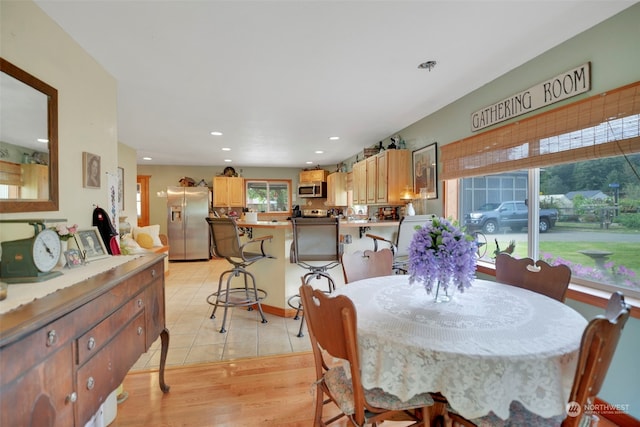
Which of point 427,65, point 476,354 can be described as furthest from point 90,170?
point 427,65

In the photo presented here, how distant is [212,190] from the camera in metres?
7.27

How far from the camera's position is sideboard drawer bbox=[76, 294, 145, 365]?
1016mm

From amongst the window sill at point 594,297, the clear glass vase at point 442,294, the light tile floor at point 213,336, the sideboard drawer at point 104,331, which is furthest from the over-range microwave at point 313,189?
the sideboard drawer at point 104,331

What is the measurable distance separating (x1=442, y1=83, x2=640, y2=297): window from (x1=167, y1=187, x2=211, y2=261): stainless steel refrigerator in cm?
581

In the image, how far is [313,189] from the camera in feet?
23.8

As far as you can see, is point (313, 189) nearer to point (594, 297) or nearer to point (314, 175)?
point (314, 175)

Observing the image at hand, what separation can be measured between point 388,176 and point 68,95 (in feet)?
10.7

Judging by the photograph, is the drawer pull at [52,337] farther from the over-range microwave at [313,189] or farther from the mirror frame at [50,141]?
the over-range microwave at [313,189]

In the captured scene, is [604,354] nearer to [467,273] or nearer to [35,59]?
[467,273]

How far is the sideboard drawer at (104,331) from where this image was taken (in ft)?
3.33

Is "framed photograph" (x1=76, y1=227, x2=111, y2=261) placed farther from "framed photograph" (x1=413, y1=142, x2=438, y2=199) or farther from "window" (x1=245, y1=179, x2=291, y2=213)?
"window" (x1=245, y1=179, x2=291, y2=213)

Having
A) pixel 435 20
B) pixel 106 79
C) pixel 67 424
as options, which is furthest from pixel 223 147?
pixel 67 424

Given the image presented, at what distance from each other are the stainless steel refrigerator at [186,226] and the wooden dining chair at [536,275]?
5993mm

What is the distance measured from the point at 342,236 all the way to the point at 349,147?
2348 millimetres
